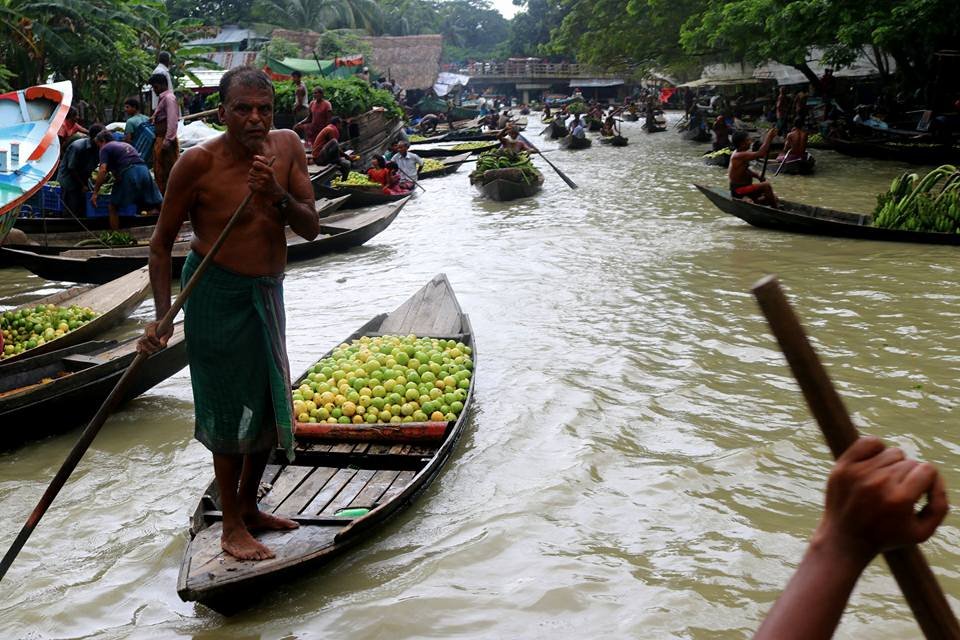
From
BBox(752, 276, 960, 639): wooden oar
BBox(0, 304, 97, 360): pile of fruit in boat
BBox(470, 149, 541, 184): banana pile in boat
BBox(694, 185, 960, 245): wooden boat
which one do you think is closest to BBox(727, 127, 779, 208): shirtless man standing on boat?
BBox(694, 185, 960, 245): wooden boat

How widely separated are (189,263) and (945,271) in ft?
27.1

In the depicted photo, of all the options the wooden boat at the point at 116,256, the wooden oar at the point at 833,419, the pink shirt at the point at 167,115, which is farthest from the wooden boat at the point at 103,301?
the wooden oar at the point at 833,419

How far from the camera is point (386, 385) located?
4902 mm

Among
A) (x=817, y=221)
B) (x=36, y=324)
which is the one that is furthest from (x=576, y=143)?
(x=36, y=324)

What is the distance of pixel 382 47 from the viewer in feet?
127

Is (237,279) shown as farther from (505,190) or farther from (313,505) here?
(505,190)

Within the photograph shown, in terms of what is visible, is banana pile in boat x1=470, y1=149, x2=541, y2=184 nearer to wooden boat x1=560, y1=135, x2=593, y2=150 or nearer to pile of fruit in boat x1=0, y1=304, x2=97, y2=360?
pile of fruit in boat x1=0, y1=304, x2=97, y2=360

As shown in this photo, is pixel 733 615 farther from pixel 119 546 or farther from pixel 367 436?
pixel 119 546

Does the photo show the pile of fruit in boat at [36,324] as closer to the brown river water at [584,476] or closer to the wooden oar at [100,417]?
the brown river water at [584,476]

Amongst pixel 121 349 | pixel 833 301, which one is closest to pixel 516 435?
pixel 121 349

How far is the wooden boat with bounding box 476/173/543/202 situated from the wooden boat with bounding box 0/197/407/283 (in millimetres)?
4675

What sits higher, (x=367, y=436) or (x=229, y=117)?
A: (x=229, y=117)

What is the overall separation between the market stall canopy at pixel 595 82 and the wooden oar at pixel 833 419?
2277 inches

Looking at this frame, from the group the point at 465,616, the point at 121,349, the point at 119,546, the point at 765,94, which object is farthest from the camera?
the point at 765,94
